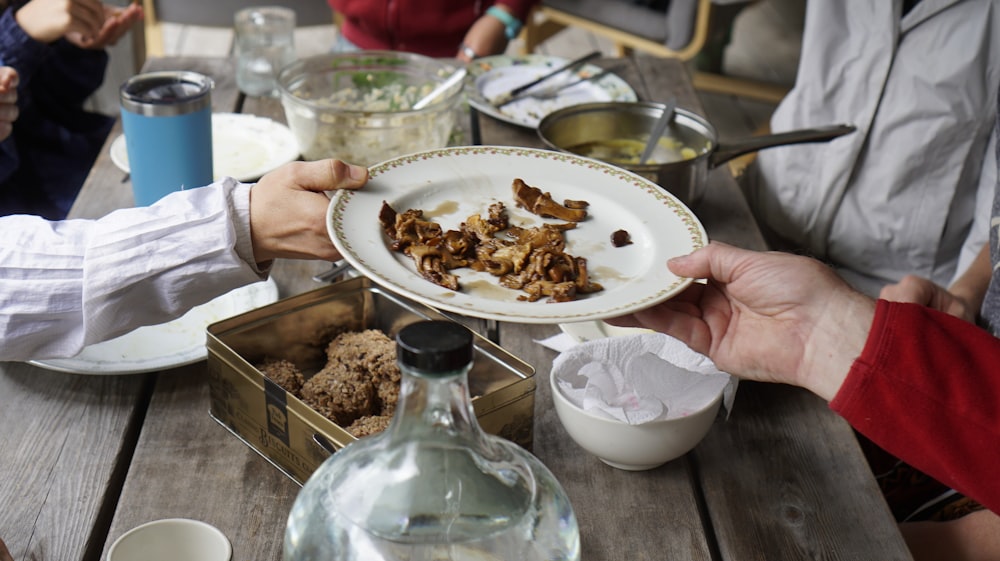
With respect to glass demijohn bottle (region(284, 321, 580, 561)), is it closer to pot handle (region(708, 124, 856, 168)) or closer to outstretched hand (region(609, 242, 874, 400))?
outstretched hand (region(609, 242, 874, 400))

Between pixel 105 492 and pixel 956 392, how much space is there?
0.90 meters

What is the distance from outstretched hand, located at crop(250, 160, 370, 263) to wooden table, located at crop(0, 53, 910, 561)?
0.21 m

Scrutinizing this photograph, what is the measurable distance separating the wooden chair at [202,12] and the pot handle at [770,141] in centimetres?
252

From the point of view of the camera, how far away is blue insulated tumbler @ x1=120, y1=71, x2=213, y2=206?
4.84 feet

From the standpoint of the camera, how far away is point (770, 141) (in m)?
1.65

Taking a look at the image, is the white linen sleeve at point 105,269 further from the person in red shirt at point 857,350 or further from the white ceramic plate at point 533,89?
the white ceramic plate at point 533,89

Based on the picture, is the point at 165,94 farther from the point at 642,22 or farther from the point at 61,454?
the point at 642,22

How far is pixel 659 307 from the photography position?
118 cm

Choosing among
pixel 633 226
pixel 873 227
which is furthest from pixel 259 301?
pixel 873 227

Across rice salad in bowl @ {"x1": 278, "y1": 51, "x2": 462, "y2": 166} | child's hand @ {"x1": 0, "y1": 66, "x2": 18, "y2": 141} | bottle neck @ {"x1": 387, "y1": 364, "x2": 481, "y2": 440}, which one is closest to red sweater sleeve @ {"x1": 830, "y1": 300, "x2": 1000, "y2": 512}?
bottle neck @ {"x1": 387, "y1": 364, "x2": 481, "y2": 440}

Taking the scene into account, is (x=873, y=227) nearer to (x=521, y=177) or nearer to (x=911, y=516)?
(x=911, y=516)

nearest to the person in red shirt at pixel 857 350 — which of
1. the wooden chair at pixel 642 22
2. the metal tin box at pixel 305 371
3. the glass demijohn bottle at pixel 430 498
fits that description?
the metal tin box at pixel 305 371

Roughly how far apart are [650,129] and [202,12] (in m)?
2.45

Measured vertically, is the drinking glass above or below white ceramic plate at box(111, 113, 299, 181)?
above
